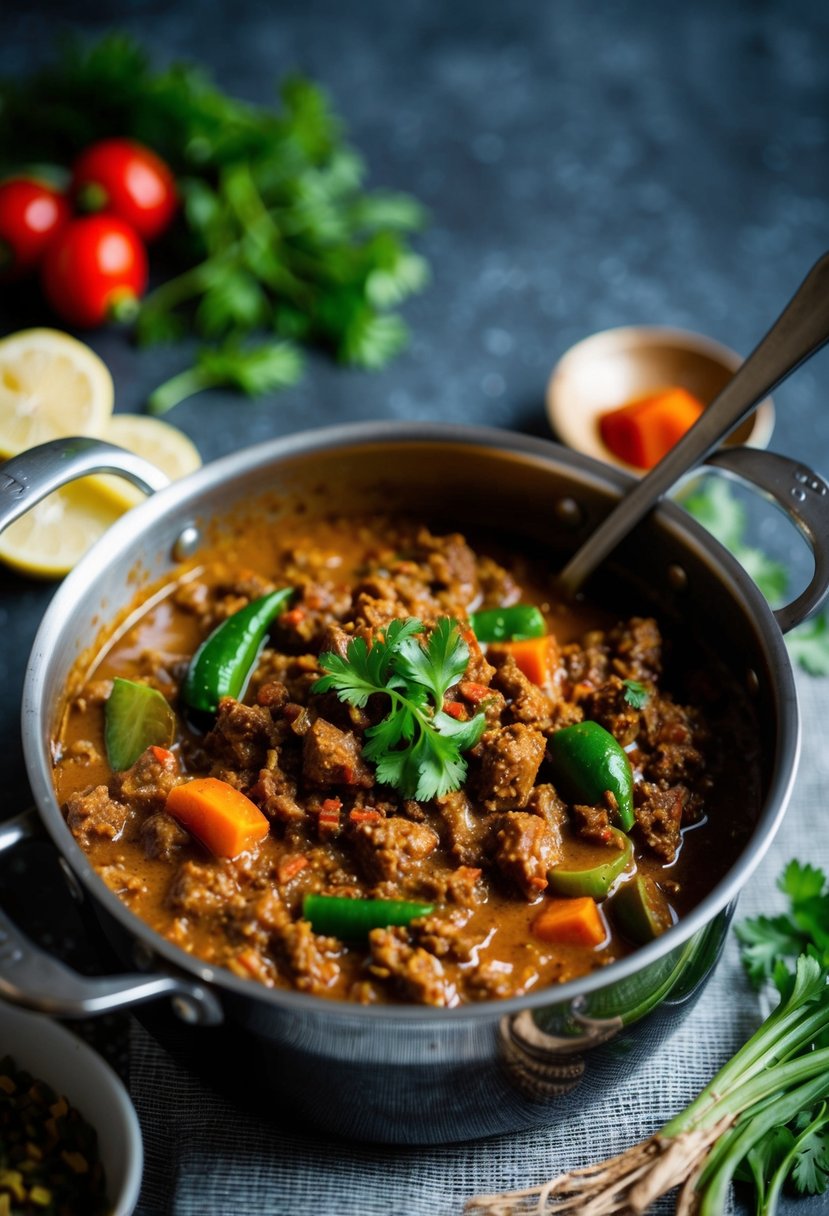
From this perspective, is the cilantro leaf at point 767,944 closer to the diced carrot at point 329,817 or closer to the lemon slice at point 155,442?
the diced carrot at point 329,817

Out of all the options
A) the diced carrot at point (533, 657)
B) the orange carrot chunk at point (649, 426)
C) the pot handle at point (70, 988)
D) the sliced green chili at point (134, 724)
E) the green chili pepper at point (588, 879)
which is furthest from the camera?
the orange carrot chunk at point (649, 426)

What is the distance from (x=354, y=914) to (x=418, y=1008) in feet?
1.63

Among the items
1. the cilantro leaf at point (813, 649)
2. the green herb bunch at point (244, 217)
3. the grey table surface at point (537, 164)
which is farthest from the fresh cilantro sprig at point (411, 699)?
the green herb bunch at point (244, 217)

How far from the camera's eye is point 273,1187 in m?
3.15

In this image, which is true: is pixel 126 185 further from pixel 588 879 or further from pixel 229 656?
pixel 588 879

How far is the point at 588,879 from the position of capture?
10.6ft

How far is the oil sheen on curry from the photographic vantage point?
3.12 meters

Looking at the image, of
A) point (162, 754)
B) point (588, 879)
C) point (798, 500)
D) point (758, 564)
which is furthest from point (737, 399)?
point (162, 754)

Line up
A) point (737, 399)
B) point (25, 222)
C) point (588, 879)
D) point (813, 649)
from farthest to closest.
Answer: point (25, 222) < point (813, 649) < point (737, 399) < point (588, 879)

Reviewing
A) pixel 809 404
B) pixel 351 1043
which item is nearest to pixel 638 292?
pixel 809 404

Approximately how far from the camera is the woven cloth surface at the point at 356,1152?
10.3ft

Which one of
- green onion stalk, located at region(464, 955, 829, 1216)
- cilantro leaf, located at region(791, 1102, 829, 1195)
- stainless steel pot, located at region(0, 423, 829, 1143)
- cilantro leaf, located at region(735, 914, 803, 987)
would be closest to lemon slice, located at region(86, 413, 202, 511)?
stainless steel pot, located at region(0, 423, 829, 1143)

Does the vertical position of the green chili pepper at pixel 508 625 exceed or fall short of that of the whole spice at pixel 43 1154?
it exceeds it

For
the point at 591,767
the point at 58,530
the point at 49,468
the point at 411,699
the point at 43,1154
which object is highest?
the point at 591,767
